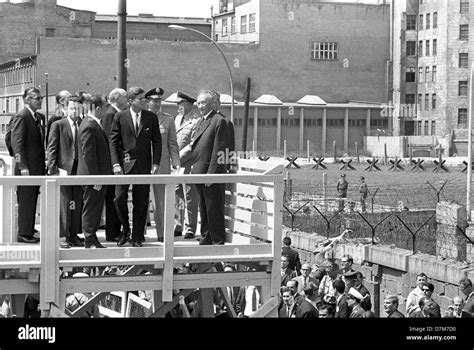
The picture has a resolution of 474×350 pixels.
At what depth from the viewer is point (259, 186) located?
10.8 meters

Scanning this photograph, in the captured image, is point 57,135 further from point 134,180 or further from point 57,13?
point 57,13

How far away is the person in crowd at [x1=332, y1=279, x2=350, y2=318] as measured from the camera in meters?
13.2

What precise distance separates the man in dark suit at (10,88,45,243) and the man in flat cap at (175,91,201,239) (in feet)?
5.62

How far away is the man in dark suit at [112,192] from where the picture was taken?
11.7 m

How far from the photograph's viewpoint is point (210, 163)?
11.5 m

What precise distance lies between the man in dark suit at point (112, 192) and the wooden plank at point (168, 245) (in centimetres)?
176

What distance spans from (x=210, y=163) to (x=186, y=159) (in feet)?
5.69

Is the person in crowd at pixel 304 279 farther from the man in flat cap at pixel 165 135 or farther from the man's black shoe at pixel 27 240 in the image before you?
the man's black shoe at pixel 27 240

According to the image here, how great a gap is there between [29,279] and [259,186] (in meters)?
2.47

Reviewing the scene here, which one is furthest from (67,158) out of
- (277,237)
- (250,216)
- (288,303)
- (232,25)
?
(232,25)

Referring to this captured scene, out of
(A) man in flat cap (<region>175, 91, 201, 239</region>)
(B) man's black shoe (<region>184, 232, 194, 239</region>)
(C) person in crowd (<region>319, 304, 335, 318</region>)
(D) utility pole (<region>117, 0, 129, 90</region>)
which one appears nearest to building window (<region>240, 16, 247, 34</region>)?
(D) utility pole (<region>117, 0, 129, 90</region>)

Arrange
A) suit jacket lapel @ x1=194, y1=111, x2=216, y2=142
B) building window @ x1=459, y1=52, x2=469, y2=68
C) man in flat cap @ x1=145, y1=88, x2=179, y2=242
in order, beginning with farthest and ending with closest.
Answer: building window @ x1=459, y1=52, x2=469, y2=68, man in flat cap @ x1=145, y1=88, x2=179, y2=242, suit jacket lapel @ x1=194, y1=111, x2=216, y2=142

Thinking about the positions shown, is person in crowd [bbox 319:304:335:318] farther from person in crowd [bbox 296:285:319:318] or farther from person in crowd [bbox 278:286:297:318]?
person in crowd [bbox 278:286:297:318]
